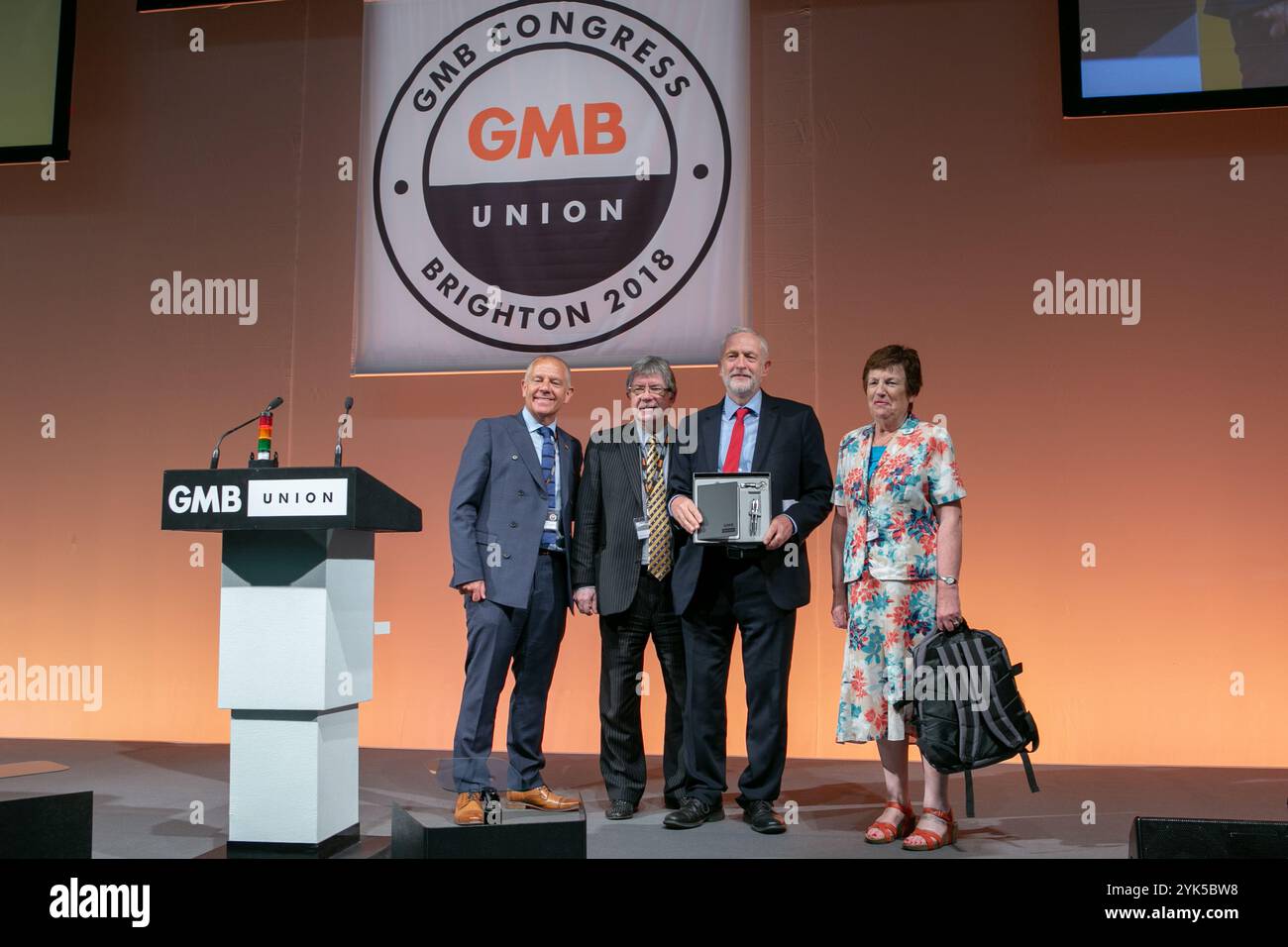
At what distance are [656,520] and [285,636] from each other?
123cm

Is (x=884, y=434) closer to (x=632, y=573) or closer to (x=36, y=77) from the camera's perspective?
(x=632, y=573)

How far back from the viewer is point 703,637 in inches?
128

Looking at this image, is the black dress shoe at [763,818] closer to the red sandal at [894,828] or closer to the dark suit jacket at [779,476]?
the red sandal at [894,828]

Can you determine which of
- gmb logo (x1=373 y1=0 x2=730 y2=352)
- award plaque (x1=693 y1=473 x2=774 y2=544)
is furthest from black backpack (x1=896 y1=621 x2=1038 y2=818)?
gmb logo (x1=373 y1=0 x2=730 y2=352)

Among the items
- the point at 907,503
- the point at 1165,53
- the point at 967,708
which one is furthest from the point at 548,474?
the point at 1165,53

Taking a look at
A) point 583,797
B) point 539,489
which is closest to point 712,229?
point 539,489

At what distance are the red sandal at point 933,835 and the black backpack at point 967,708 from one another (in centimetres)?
14

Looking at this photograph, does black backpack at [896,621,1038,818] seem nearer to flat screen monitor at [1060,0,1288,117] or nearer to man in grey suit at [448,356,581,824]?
man in grey suit at [448,356,581,824]

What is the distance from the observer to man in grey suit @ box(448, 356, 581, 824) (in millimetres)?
3197

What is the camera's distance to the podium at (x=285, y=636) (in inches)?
101

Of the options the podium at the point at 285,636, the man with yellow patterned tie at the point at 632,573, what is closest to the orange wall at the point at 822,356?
the man with yellow patterned tie at the point at 632,573

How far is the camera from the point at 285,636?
8.68 ft
